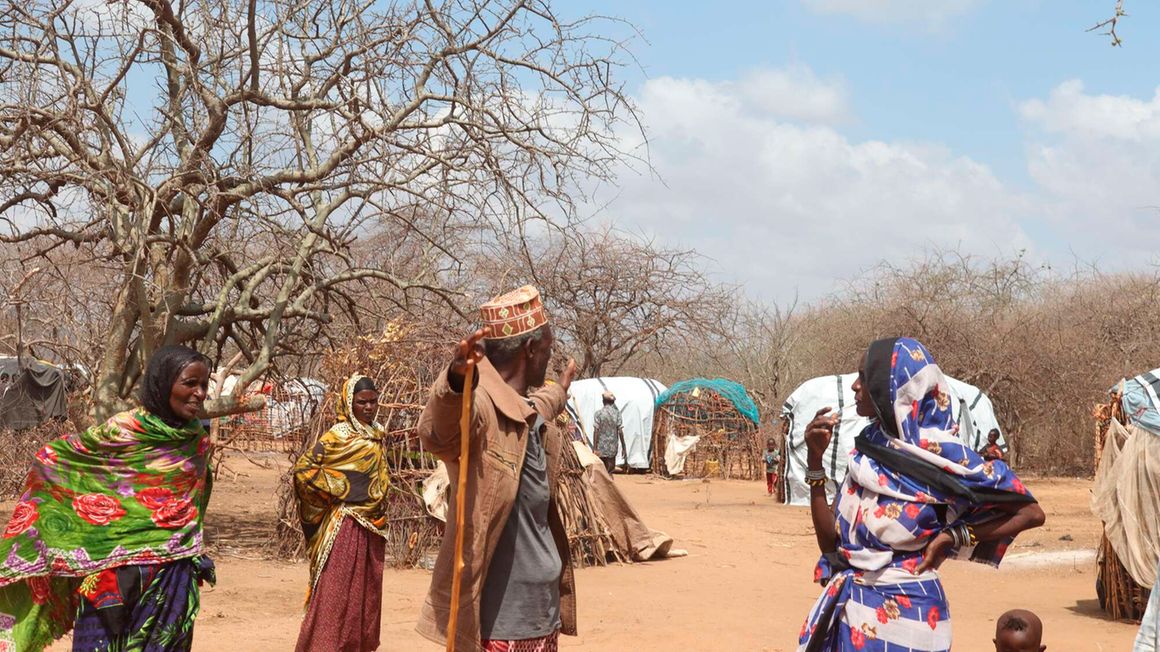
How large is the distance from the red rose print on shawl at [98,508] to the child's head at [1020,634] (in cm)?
336

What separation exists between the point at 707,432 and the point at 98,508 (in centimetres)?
2062

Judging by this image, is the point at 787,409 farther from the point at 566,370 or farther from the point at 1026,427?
the point at 566,370

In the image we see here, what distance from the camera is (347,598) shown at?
599 centimetres

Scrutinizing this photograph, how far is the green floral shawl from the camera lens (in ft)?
14.4

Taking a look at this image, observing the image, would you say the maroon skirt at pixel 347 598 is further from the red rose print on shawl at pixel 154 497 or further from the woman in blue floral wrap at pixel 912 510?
the woman in blue floral wrap at pixel 912 510

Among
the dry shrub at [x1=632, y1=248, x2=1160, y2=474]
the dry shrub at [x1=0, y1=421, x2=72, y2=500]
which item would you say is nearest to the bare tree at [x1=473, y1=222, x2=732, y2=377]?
the dry shrub at [x1=632, y1=248, x2=1160, y2=474]

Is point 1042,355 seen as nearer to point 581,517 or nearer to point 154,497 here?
point 581,517

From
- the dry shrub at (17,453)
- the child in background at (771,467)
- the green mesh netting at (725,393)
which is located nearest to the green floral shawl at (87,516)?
the dry shrub at (17,453)

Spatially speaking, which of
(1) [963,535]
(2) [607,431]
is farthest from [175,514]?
(2) [607,431]

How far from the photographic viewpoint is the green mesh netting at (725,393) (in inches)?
969

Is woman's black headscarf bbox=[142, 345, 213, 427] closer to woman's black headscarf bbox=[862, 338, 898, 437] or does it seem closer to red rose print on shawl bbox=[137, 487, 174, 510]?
red rose print on shawl bbox=[137, 487, 174, 510]

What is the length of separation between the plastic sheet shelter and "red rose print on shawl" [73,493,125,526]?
13425mm

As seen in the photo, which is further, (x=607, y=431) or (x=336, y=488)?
(x=607, y=431)

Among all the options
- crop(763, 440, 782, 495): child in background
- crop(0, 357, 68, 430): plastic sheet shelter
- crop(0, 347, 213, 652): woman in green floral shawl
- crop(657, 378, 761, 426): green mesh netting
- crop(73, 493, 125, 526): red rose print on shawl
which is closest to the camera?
crop(0, 347, 213, 652): woman in green floral shawl
